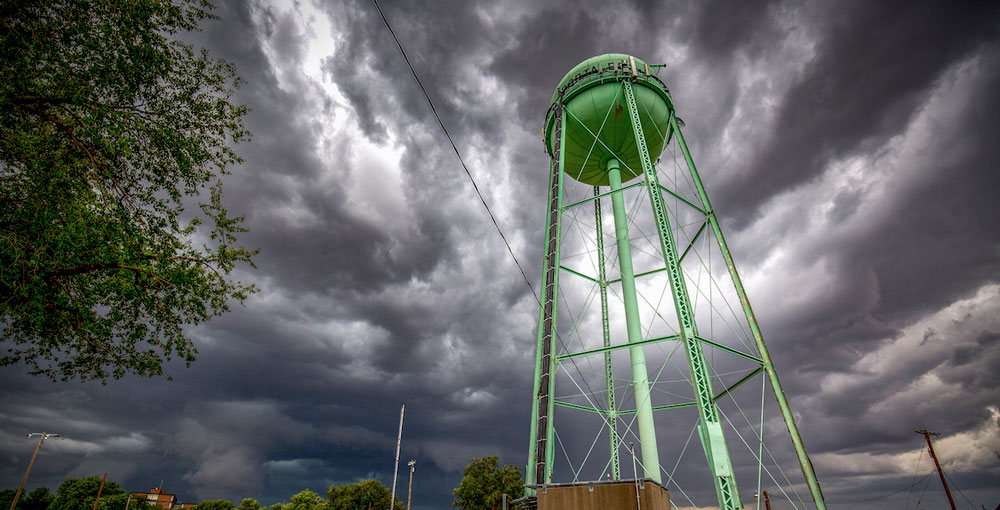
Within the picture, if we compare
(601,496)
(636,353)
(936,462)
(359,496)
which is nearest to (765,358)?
(636,353)

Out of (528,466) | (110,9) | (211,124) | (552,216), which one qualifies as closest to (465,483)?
(528,466)

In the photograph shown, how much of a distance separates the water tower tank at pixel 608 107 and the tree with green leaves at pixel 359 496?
4980 centimetres

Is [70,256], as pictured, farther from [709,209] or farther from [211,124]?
[709,209]

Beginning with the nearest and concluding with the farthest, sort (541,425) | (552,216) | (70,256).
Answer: (70,256), (541,425), (552,216)

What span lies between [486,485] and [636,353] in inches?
1159

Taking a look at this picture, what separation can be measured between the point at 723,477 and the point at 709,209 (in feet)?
30.6

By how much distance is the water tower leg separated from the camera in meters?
15.2

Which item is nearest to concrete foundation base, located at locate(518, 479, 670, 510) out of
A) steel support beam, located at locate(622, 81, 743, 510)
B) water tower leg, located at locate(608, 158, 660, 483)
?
steel support beam, located at locate(622, 81, 743, 510)

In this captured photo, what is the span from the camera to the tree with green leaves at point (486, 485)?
129 feet

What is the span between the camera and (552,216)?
51.1 feet

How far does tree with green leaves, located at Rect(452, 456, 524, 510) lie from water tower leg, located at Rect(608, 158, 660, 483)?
2725 cm

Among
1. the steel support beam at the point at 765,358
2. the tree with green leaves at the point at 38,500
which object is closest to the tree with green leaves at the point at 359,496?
the tree with green leaves at the point at 38,500

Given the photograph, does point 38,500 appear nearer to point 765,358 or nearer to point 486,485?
point 486,485

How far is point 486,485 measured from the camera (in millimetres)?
39781
